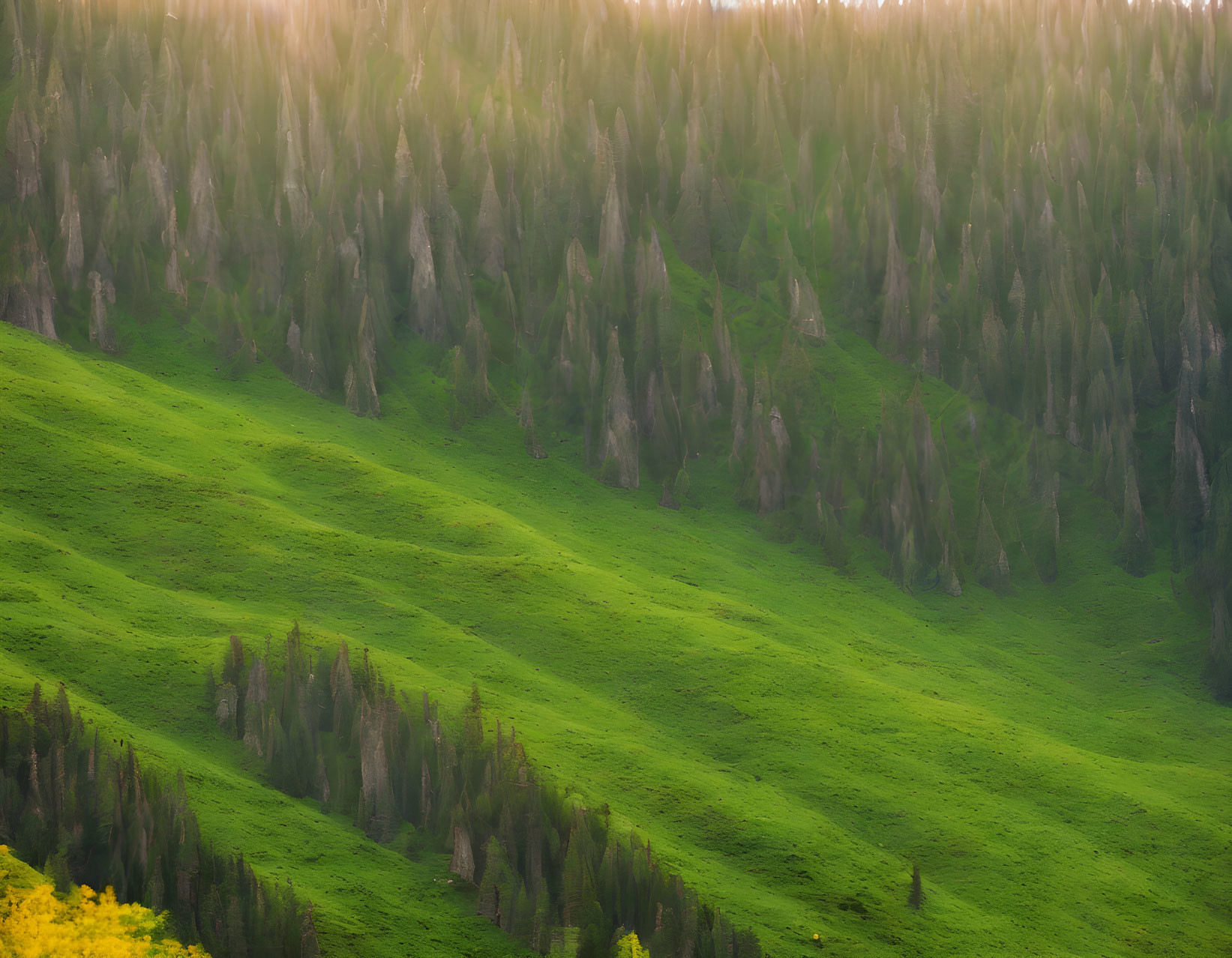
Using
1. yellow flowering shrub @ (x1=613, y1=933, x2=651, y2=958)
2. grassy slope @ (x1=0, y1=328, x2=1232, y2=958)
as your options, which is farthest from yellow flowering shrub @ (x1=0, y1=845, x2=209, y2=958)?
yellow flowering shrub @ (x1=613, y1=933, x2=651, y2=958)

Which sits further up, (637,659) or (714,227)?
(714,227)

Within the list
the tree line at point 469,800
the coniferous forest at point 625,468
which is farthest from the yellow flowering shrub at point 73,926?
the tree line at point 469,800

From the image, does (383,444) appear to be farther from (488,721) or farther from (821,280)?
(821,280)

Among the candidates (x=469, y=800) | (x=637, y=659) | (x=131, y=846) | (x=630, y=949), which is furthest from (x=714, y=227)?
(x=131, y=846)

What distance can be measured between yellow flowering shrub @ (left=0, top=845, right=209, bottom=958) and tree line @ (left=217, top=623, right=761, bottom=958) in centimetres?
1413

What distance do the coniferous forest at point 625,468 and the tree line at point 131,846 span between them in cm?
18

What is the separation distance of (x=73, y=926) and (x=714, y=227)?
106m

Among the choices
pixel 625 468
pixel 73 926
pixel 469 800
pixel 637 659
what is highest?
pixel 73 926

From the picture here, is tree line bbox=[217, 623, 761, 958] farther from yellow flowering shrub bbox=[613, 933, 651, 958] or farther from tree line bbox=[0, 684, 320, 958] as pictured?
tree line bbox=[0, 684, 320, 958]

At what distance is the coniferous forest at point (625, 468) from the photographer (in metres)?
59.7

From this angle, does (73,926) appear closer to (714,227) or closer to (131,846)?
(131,846)

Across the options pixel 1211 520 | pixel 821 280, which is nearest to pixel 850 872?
pixel 1211 520

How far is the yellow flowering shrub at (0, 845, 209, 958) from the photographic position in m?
40.9

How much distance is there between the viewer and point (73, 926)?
141 ft
